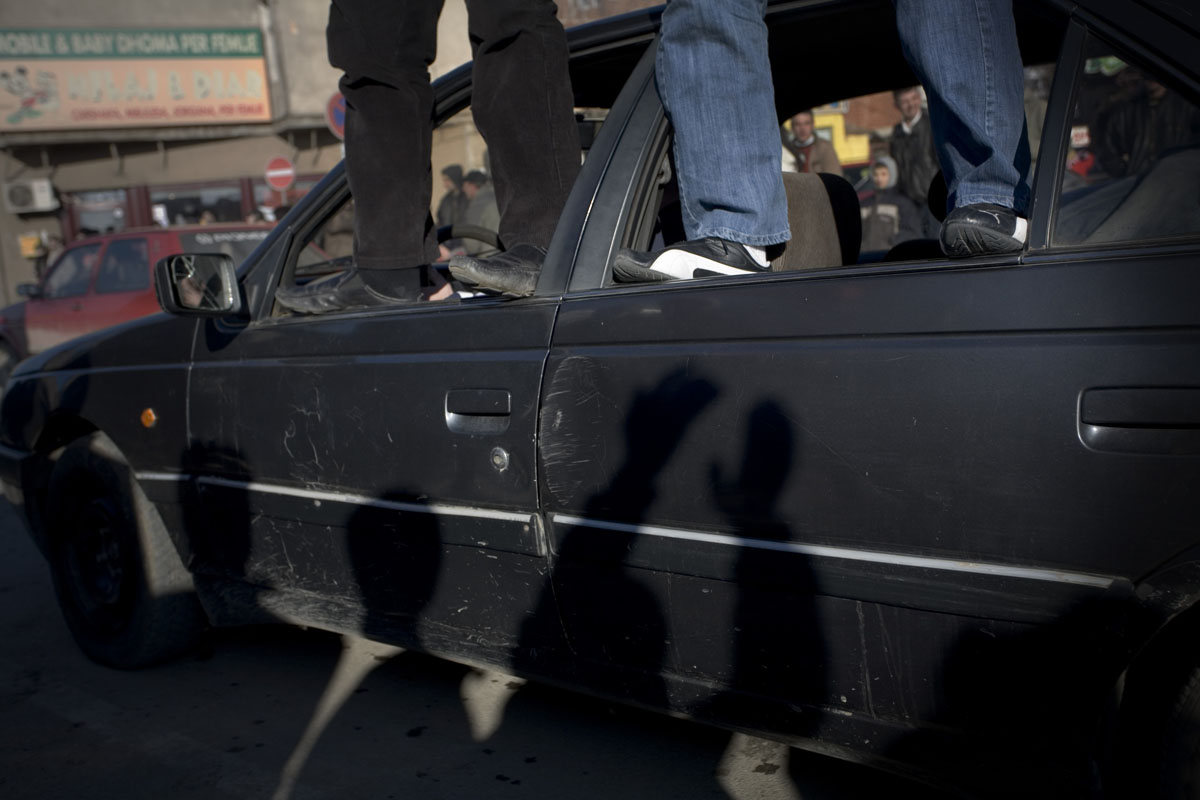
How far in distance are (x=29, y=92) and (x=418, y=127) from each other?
2064cm


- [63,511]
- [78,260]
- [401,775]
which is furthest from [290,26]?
[401,775]

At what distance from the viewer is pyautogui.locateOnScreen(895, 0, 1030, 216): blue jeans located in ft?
6.26

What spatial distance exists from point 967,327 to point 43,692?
2995mm

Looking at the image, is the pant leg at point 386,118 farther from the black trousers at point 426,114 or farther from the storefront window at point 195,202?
the storefront window at point 195,202

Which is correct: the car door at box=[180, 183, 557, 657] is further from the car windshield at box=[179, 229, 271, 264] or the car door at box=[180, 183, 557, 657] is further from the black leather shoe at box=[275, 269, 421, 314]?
the car windshield at box=[179, 229, 271, 264]

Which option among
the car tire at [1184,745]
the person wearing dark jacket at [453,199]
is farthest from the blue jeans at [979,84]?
the person wearing dark jacket at [453,199]

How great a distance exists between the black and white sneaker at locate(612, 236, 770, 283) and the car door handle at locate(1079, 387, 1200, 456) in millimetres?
770

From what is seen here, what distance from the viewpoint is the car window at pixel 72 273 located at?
11391mm

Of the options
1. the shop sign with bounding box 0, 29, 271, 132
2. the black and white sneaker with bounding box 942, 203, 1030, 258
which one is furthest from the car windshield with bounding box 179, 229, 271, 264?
the shop sign with bounding box 0, 29, 271, 132

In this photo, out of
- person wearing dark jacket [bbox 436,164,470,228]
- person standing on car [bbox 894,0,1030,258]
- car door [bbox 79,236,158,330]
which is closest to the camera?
person standing on car [bbox 894,0,1030,258]

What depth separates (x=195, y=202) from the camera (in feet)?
70.3

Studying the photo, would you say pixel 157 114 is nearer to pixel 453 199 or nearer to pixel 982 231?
pixel 453 199

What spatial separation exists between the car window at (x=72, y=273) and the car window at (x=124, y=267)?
0.18 meters

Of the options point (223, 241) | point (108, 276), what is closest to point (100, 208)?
point (108, 276)
